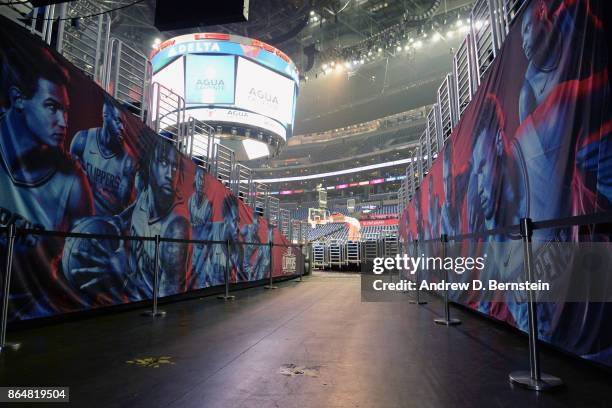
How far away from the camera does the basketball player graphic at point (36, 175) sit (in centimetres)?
311

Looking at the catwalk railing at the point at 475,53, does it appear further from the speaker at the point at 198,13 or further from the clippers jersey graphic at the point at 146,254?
the clippers jersey graphic at the point at 146,254

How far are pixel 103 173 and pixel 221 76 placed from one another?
31.3 feet

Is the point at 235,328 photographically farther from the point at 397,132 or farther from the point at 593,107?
the point at 397,132

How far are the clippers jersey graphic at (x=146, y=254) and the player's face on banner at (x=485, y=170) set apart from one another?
14.1 feet

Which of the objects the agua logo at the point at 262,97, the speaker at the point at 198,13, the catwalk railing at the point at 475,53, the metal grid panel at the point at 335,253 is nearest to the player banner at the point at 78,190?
the speaker at the point at 198,13

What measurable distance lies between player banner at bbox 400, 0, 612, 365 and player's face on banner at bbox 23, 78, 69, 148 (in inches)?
169

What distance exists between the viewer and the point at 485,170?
3.54 metres

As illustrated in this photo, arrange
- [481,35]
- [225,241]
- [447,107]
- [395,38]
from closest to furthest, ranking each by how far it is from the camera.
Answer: [481,35], [447,107], [225,241], [395,38]

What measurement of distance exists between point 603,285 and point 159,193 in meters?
5.26

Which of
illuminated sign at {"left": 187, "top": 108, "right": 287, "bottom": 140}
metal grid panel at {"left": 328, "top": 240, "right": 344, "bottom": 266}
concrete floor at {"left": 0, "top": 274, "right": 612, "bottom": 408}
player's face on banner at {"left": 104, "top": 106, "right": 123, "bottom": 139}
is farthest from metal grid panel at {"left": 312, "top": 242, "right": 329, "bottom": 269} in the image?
concrete floor at {"left": 0, "top": 274, "right": 612, "bottom": 408}

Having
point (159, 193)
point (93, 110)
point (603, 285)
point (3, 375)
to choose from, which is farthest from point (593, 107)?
point (159, 193)

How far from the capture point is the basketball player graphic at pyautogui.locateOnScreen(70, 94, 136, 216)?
4000mm

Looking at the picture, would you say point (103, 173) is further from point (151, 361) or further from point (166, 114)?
point (151, 361)

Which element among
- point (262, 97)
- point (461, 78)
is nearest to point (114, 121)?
point (461, 78)
